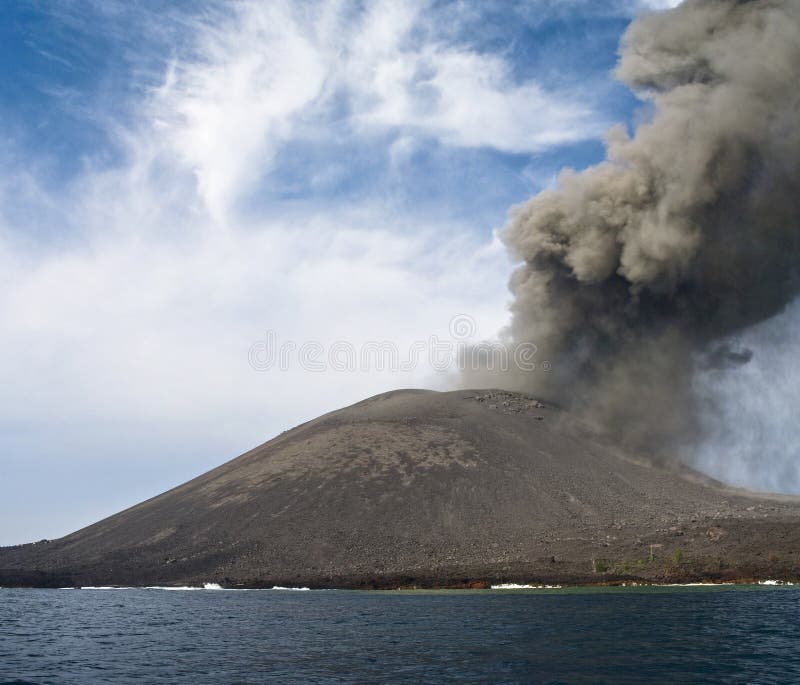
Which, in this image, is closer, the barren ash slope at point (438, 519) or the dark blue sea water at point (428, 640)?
the dark blue sea water at point (428, 640)

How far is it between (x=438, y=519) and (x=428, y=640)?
4677cm

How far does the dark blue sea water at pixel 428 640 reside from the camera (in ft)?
81.1

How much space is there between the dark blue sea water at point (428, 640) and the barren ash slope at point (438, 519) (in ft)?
37.3

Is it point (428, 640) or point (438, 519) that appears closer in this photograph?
point (428, 640)

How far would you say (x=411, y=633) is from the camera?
1385 inches

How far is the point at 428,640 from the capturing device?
32562mm

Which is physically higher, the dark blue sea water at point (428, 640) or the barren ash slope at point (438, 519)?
the barren ash slope at point (438, 519)

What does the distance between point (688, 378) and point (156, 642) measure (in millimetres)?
77839

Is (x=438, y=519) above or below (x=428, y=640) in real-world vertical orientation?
above

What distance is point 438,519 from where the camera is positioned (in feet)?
259

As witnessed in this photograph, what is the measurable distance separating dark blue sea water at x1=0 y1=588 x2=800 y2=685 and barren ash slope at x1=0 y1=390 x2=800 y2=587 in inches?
448

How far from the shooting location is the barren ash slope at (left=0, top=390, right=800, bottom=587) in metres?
65.9

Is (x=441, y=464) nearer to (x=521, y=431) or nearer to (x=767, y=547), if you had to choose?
(x=521, y=431)

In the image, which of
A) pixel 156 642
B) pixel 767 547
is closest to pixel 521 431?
pixel 767 547
